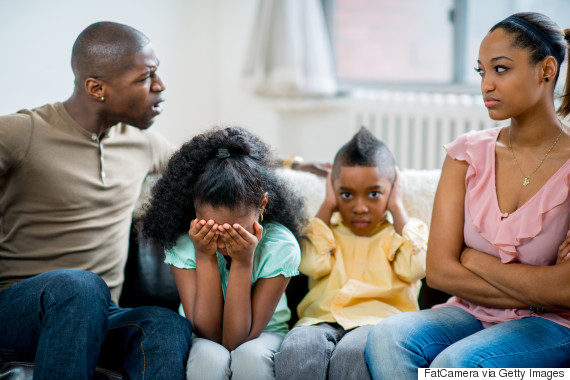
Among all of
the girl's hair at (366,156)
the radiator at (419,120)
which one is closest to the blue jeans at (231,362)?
the girl's hair at (366,156)

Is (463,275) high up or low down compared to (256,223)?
down

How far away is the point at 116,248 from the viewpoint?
1.92 m

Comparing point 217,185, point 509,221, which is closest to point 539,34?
point 509,221

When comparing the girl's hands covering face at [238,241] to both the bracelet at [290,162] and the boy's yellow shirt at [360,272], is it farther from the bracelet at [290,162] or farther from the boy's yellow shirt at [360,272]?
the bracelet at [290,162]

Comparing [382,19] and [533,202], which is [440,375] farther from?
[382,19]

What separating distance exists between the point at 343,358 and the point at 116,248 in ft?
2.63

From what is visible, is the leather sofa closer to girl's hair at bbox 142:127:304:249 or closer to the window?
girl's hair at bbox 142:127:304:249

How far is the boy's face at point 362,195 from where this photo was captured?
188 centimetres

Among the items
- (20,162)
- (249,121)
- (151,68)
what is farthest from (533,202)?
(249,121)

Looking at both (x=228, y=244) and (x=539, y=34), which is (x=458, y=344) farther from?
(x=539, y=34)

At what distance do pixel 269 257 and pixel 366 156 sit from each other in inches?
18.1

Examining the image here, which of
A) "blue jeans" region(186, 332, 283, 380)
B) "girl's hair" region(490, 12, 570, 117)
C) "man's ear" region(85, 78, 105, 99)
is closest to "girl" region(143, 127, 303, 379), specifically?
"blue jeans" region(186, 332, 283, 380)

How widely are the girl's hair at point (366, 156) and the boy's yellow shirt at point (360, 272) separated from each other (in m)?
0.17

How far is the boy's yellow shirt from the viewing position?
1.80 metres
